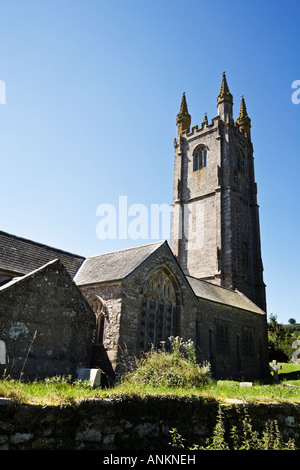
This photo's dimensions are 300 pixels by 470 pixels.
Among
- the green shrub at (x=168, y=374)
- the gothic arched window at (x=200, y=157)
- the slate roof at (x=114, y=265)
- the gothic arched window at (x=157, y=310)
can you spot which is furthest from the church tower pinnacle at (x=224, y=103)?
the green shrub at (x=168, y=374)

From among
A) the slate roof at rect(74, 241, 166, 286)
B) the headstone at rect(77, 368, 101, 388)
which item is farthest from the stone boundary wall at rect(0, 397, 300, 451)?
the slate roof at rect(74, 241, 166, 286)

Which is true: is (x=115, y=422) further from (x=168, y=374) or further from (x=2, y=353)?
(x=2, y=353)

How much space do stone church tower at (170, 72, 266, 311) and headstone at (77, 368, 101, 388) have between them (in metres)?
20.7

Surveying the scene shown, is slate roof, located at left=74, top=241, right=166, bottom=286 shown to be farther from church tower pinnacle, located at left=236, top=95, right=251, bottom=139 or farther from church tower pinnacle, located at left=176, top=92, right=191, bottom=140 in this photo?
church tower pinnacle, located at left=236, top=95, right=251, bottom=139

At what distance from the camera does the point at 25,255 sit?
49.5 feet

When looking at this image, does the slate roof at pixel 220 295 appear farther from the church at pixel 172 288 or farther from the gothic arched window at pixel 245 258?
the gothic arched window at pixel 245 258

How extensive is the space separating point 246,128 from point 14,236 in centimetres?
3281

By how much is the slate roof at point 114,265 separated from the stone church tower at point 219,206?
15.1m

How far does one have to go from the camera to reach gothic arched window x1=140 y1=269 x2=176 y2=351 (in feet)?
45.2

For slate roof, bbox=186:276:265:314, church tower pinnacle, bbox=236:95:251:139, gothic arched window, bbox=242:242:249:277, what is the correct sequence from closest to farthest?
1. slate roof, bbox=186:276:265:314
2. gothic arched window, bbox=242:242:249:277
3. church tower pinnacle, bbox=236:95:251:139

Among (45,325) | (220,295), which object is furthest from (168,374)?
(220,295)

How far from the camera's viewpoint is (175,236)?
33.9 metres
